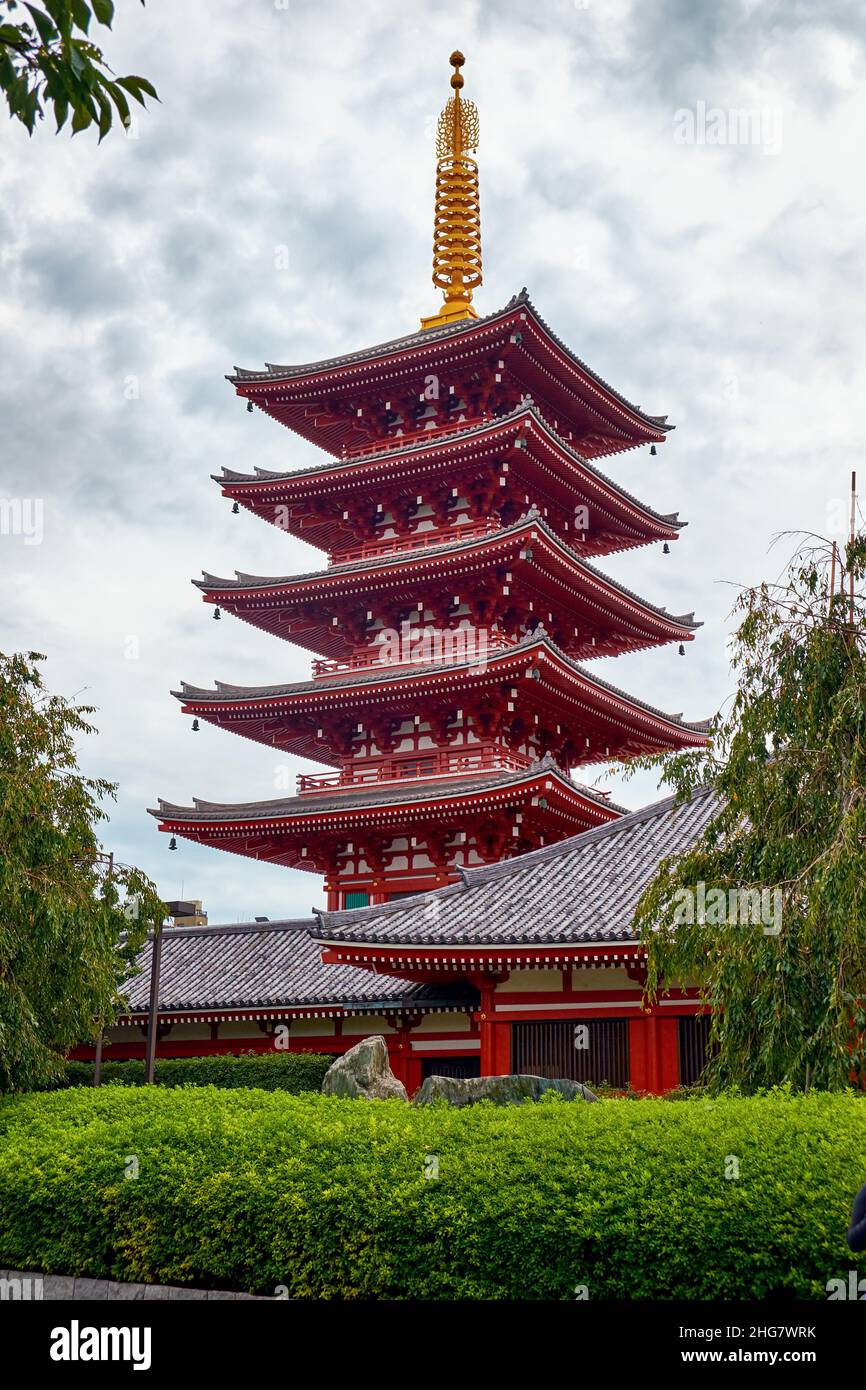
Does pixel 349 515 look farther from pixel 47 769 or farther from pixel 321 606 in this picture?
pixel 47 769

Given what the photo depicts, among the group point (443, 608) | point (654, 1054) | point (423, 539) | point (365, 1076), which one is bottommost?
point (365, 1076)

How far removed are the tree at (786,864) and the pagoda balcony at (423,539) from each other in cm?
1574

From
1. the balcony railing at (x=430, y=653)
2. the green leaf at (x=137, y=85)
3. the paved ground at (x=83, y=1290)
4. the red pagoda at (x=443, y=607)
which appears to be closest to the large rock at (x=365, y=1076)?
the paved ground at (x=83, y=1290)

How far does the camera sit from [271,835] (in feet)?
92.2

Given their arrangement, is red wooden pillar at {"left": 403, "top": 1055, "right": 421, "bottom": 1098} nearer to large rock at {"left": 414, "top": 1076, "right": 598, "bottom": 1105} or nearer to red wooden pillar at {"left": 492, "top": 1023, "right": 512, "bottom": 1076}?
red wooden pillar at {"left": 492, "top": 1023, "right": 512, "bottom": 1076}

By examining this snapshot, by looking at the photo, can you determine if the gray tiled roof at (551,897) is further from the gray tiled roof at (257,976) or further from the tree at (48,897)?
the tree at (48,897)

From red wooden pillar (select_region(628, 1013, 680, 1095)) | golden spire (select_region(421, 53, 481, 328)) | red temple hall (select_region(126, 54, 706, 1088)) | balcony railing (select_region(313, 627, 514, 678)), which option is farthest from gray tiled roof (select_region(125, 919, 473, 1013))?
golden spire (select_region(421, 53, 481, 328))

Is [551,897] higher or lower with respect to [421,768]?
lower

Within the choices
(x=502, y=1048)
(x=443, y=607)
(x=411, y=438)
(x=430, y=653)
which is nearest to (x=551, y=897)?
(x=502, y=1048)

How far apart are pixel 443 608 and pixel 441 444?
3629mm

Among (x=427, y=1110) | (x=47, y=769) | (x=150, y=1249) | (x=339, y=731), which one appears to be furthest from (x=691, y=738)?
(x=150, y=1249)

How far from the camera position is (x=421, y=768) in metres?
27.4

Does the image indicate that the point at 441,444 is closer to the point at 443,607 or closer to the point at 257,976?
the point at 443,607

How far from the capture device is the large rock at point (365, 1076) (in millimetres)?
16875
